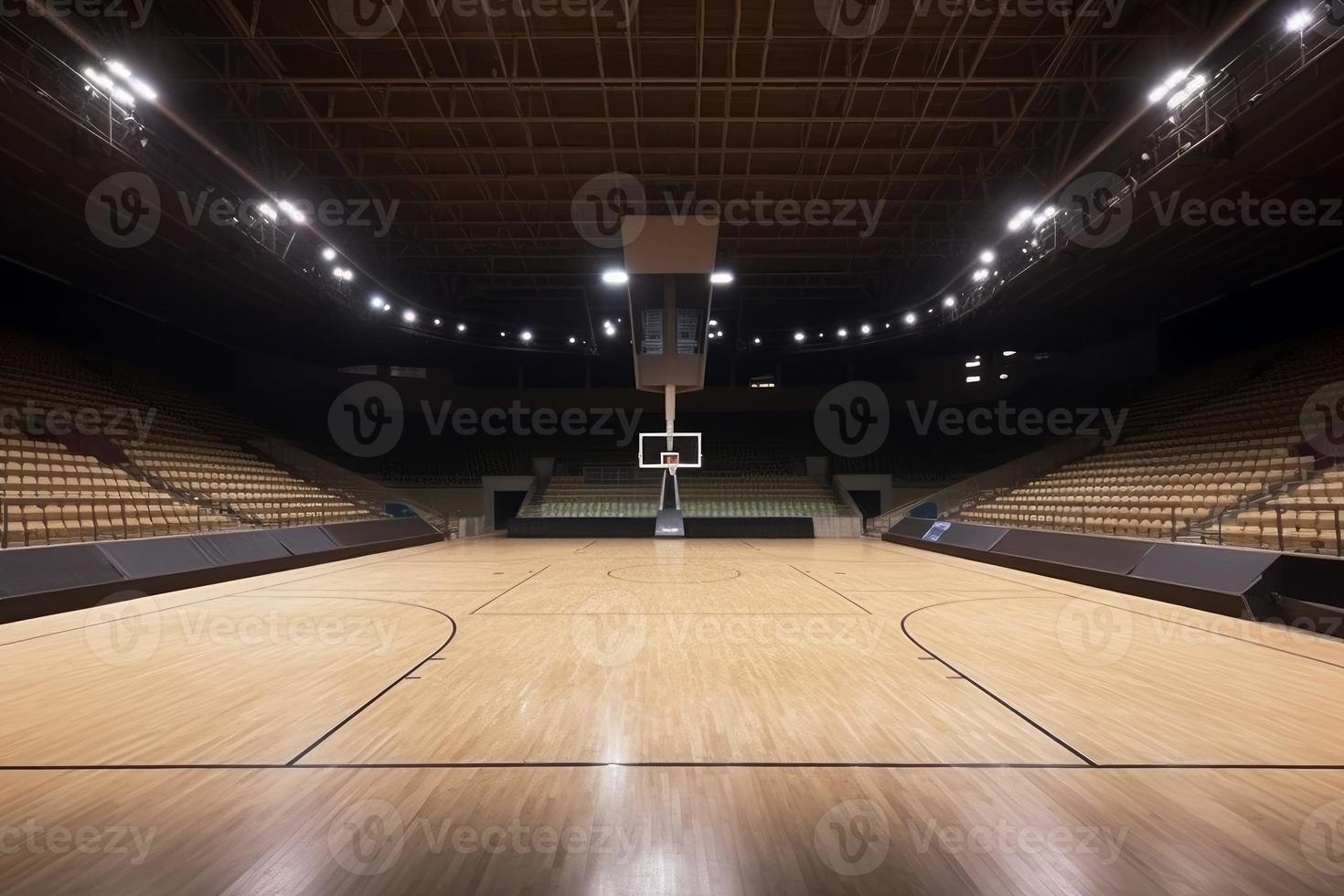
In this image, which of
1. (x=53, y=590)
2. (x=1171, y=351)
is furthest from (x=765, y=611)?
(x=1171, y=351)

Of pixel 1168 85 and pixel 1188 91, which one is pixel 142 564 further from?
pixel 1188 91

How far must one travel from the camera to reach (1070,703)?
10.3 ft

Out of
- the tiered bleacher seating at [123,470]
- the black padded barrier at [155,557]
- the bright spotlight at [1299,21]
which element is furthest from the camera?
the tiered bleacher seating at [123,470]

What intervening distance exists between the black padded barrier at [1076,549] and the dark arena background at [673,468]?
0.10 meters

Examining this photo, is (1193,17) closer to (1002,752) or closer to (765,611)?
(765,611)

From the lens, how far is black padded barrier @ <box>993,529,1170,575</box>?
7.04m

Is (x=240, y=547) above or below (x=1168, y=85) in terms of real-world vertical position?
below

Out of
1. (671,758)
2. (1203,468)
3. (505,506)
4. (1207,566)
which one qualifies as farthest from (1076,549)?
(505,506)

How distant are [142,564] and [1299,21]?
45.2 feet

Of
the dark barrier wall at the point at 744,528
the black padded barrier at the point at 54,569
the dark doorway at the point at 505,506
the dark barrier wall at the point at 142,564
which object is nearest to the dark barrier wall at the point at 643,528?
the dark barrier wall at the point at 744,528

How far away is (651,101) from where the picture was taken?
29.2 ft

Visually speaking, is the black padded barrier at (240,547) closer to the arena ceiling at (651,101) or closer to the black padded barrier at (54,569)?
the black padded barrier at (54,569)

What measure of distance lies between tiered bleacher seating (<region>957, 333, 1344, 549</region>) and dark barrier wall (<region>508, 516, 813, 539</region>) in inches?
178

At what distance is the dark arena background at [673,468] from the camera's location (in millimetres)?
2068
